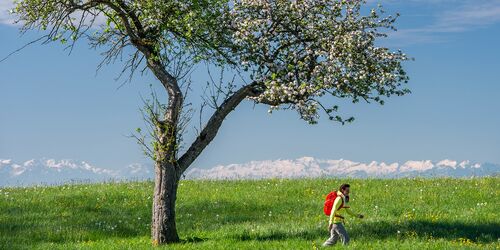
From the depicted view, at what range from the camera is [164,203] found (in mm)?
21922

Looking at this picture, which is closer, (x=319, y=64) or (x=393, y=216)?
(x=319, y=64)

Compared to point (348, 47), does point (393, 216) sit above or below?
below

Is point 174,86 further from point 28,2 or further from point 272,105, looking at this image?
point 28,2

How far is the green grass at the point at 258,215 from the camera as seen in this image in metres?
21.9

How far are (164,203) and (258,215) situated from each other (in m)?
6.11

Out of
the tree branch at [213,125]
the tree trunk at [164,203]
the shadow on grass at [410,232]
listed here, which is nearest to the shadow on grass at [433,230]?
the shadow on grass at [410,232]

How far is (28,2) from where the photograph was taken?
74.2ft

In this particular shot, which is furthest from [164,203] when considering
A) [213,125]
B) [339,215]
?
[339,215]

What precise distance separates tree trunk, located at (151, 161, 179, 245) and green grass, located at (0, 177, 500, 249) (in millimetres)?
623

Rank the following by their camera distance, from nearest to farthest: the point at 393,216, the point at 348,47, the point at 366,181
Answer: the point at 348,47
the point at 393,216
the point at 366,181

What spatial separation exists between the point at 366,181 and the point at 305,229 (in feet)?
37.6

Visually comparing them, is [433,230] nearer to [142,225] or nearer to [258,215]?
[258,215]

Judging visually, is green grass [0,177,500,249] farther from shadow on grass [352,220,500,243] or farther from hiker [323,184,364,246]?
hiker [323,184,364,246]

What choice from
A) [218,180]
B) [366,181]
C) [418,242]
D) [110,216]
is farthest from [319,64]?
[218,180]
